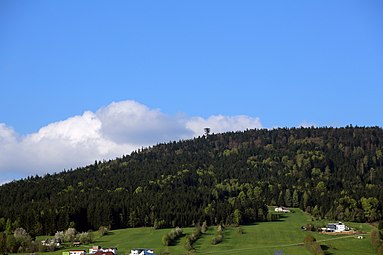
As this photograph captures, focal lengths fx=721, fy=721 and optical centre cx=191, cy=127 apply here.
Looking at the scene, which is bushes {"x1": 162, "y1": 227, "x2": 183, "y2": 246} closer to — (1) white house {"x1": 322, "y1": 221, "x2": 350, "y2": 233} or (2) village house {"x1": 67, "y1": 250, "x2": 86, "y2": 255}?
(2) village house {"x1": 67, "y1": 250, "x2": 86, "y2": 255}

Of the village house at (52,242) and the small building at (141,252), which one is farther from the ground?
the village house at (52,242)

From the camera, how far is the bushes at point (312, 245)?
415 ft

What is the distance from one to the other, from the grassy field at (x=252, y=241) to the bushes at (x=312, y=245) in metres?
1.13

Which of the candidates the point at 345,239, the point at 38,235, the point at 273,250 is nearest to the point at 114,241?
the point at 38,235

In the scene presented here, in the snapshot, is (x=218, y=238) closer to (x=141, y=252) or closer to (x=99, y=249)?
(x=141, y=252)

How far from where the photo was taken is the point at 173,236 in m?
148

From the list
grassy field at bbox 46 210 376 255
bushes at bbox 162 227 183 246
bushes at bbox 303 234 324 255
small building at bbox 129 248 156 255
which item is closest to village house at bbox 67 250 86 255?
grassy field at bbox 46 210 376 255

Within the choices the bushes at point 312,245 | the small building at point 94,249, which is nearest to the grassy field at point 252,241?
the bushes at point 312,245

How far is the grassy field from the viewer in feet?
435

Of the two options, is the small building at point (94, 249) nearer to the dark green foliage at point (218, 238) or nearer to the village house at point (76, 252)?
the village house at point (76, 252)

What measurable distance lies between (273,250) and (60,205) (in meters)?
71.7

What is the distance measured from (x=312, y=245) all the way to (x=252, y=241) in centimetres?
1684

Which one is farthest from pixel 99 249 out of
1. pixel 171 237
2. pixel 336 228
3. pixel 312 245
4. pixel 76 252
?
pixel 336 228

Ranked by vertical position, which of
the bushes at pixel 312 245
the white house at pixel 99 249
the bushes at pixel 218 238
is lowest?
the bushes at pixel 312 245
